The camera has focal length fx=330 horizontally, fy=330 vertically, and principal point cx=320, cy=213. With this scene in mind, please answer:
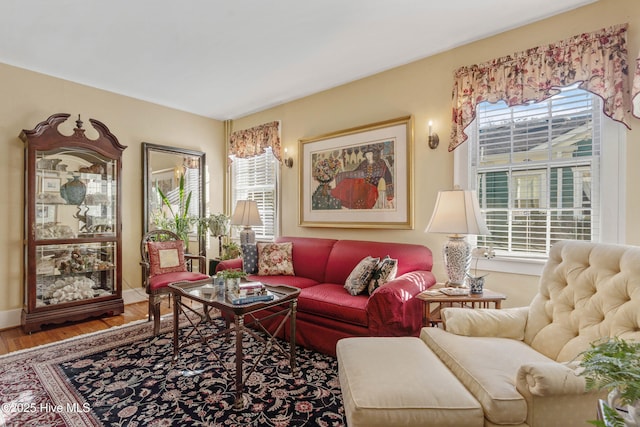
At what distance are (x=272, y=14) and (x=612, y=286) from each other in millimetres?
2696

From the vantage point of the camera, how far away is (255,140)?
15.2ft

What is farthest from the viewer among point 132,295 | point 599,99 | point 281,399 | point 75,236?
point 132,295

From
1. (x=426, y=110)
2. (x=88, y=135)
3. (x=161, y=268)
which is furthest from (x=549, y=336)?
(x=88, y=135)

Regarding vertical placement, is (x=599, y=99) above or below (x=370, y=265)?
above

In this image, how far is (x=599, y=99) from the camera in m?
2.35

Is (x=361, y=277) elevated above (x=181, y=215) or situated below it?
below

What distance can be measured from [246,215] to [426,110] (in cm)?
229

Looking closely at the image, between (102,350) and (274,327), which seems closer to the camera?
(102,350)

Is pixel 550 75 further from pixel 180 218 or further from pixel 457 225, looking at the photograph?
pixel 180 218

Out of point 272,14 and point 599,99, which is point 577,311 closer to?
point 599,99

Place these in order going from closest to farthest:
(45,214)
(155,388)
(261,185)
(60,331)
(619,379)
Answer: (619,379)
(155,388)
(60,331)
(45,214)
(261,185)

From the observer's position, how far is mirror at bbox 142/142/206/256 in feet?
14.0

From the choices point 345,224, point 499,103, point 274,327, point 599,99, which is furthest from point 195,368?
point 599,99

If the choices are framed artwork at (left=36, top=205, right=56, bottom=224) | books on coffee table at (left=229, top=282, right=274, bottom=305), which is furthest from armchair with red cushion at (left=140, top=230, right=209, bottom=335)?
books on coffee table at (left=229, top=282, right=274, bottom=305)
